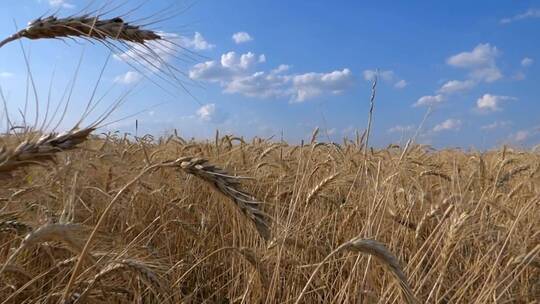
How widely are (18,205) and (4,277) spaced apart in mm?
292

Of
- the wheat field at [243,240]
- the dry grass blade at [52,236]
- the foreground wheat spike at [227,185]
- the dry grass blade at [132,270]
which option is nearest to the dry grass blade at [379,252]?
the wheat field at [243,240]

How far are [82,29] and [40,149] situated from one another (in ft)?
1.95

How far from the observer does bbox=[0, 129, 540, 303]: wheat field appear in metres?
1.53

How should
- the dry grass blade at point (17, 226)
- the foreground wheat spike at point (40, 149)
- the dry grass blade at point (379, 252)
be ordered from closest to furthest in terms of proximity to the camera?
the foreground wheat spike at point (40, 149) → the dry grass blade at point (379, 252) → the dry grass blade at point (17, 226)

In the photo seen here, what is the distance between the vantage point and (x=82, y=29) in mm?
1637

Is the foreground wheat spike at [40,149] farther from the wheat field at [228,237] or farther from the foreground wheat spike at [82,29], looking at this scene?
the foreground wheat spike at [82,29]

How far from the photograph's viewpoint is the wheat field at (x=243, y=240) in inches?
60.4

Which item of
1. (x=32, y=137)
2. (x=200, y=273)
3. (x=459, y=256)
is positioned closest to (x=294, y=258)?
(x=200, y=273)

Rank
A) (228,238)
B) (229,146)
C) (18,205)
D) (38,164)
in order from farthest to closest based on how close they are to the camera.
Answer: (229,146), (228,238), (18,205), (38,164)

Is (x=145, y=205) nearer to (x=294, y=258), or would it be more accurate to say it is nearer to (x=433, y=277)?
(x=294, y=258)

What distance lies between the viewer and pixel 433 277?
2443mm

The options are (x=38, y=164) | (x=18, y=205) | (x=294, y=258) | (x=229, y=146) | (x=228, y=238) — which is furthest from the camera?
(x=229, y=146)

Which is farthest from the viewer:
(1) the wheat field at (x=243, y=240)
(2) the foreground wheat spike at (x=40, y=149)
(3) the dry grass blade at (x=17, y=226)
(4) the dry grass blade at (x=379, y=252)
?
(3) the dry grass blade at (x=17, y=226)

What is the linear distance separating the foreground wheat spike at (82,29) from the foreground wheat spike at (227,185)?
45cm
